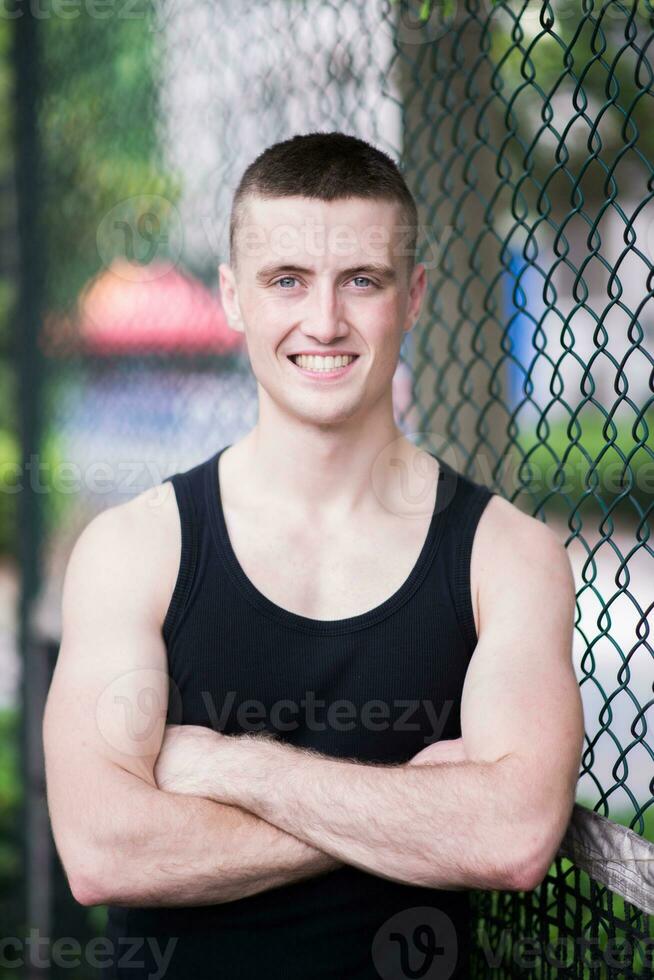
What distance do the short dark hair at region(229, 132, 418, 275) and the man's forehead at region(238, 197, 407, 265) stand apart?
0.06 ft

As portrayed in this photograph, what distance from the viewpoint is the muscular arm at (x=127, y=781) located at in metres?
1.87

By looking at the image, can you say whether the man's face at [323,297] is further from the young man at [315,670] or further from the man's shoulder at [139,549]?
the man's shoulder at [139,549]

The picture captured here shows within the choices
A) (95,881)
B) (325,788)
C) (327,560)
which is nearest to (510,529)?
(327,560)

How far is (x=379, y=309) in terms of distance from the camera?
6.88ft

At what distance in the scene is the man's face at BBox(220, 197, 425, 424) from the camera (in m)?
2.05

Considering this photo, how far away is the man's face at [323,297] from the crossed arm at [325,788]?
0.45m

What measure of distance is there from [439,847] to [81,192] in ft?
12.3
